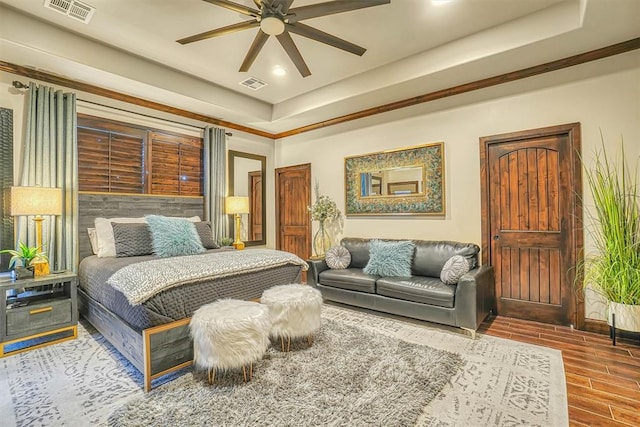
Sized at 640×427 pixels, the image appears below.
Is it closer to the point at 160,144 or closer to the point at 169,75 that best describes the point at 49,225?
the point at 160,144

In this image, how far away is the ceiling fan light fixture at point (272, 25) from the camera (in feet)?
7.58

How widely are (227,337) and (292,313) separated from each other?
660 mm

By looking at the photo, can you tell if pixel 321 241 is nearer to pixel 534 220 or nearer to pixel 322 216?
pixel 322 216

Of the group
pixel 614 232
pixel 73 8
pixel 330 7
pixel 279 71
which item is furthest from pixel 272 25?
pixel 614 232

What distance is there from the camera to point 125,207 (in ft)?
13.1

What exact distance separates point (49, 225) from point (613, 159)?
5965mm

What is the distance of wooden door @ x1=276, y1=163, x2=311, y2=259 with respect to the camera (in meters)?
5.61

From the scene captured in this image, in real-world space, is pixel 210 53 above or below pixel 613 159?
above

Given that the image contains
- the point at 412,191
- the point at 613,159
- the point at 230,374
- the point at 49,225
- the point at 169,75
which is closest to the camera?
the point at 230,374

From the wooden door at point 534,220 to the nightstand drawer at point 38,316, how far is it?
4.59 meters

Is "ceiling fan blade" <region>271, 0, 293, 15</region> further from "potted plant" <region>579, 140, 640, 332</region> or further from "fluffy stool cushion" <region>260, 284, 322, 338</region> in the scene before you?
"potted plant" <region>579, 140, 640, 332</region>

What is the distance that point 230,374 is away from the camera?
88.7 inches

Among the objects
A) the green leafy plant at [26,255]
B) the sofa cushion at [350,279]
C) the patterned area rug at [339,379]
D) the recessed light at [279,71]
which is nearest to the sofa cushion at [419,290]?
the sofa cushion at [350,279]

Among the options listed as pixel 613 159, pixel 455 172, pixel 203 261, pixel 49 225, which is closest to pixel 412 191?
pixel 455 172
